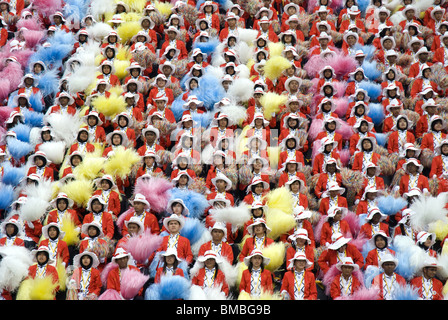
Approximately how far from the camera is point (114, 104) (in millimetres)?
9375

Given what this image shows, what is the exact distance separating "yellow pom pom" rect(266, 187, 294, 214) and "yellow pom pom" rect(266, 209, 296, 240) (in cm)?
18

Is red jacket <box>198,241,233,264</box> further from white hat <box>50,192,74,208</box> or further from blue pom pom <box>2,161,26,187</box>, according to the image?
blue pom pom <box>2,161,26,187</box>

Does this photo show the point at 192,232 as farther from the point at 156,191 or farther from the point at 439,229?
the point at 439,229

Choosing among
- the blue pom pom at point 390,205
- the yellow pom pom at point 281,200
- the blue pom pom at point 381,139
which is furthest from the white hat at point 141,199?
the blue pom pom at point 381,139

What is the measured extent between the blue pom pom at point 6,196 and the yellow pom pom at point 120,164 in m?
1.34

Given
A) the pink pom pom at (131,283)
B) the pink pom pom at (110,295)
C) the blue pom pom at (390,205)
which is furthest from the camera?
the blue pom pom at (390,205)

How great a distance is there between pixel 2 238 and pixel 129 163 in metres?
1.99

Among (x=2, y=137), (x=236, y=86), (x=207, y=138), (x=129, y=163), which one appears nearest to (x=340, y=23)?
(x=236, y=86)

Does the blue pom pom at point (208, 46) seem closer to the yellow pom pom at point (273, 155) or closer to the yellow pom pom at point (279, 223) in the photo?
the yellow pom pom at point (273, 155)

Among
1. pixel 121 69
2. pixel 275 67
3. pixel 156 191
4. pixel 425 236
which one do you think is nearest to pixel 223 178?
pixel 156 191

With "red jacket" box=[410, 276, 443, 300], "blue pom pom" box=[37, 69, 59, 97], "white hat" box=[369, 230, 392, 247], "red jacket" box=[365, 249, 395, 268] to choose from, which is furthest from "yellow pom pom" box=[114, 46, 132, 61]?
"red jacket" box=[410, 276, 443, 300]

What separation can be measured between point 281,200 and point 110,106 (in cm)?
353

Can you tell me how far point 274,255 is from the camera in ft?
22.3

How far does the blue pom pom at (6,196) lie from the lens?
25.7 ft
